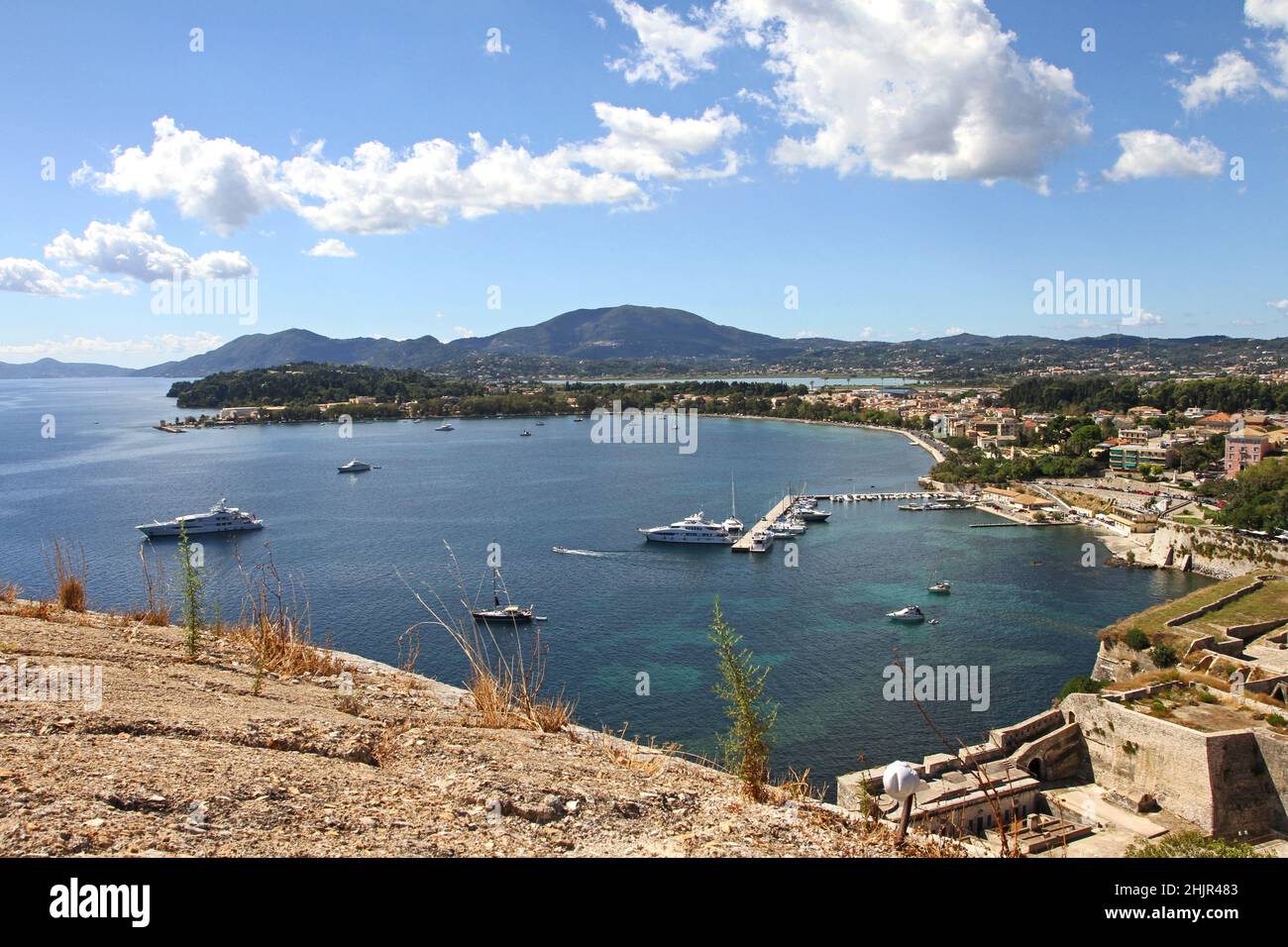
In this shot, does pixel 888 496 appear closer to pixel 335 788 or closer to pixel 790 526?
pixel 790 526

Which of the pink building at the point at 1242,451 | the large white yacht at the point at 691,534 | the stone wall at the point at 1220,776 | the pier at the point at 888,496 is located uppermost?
the pink building at the point at 1242,451

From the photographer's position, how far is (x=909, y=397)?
279 ft

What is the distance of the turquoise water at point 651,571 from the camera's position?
47.2 ft

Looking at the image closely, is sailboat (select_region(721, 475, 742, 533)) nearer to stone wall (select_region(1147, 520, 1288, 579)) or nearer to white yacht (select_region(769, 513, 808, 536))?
white yacht (select_region(769, 513, 808, 536))

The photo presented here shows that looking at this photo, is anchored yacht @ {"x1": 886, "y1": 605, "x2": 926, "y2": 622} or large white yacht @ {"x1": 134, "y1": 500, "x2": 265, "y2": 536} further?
large white yacht @ {"x1": 134, "y1": 500, "x2": 265, "y2": 536}

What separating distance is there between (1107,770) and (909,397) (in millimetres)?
77539

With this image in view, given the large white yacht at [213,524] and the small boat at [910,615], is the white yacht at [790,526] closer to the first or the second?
the small boat at [910,615]

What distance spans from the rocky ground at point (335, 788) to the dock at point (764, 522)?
Answer: 2281 centimetres

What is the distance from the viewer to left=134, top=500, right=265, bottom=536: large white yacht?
27875 mm

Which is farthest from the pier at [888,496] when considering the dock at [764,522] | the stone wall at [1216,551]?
the stone wall at [1216,551]

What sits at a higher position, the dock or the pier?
the pier

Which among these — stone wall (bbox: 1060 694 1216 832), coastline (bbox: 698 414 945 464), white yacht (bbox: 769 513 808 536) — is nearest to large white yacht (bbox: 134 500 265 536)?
white yacht (bbox: 769 513 808 536)

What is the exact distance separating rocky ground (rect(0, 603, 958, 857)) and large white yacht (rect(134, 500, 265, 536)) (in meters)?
26.9
